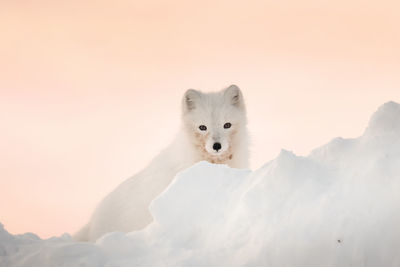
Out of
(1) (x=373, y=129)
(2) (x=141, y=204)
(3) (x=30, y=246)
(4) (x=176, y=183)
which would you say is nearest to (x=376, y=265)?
(1) (x=373, y=129)

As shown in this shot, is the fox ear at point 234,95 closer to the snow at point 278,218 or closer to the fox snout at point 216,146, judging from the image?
the fox snout at point 216,146

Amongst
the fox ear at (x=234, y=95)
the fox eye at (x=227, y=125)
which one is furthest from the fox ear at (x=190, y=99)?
the fox eye at (x=227, y=125)

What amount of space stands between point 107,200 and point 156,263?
3877 millimetres

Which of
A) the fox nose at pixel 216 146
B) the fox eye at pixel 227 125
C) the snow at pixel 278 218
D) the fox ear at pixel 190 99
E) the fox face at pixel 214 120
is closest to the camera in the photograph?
the snow at pixel 278 218

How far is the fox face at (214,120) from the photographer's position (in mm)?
7344

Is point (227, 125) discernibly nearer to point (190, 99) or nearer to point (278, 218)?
point (190, 99)

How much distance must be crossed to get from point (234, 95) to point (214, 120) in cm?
78

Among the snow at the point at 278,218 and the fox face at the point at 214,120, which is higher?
the fox face at the point at 214,120

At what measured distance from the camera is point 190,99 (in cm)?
788

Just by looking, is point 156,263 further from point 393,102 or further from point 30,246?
point 393,102

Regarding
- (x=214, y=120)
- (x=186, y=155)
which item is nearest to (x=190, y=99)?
(x=214, y=120)

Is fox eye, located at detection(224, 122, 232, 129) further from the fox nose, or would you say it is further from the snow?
the snow

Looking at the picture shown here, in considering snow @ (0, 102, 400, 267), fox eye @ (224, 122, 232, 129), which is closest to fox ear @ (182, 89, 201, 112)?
fox eye @ (224, 122, 232, 129)

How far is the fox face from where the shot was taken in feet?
24.1
